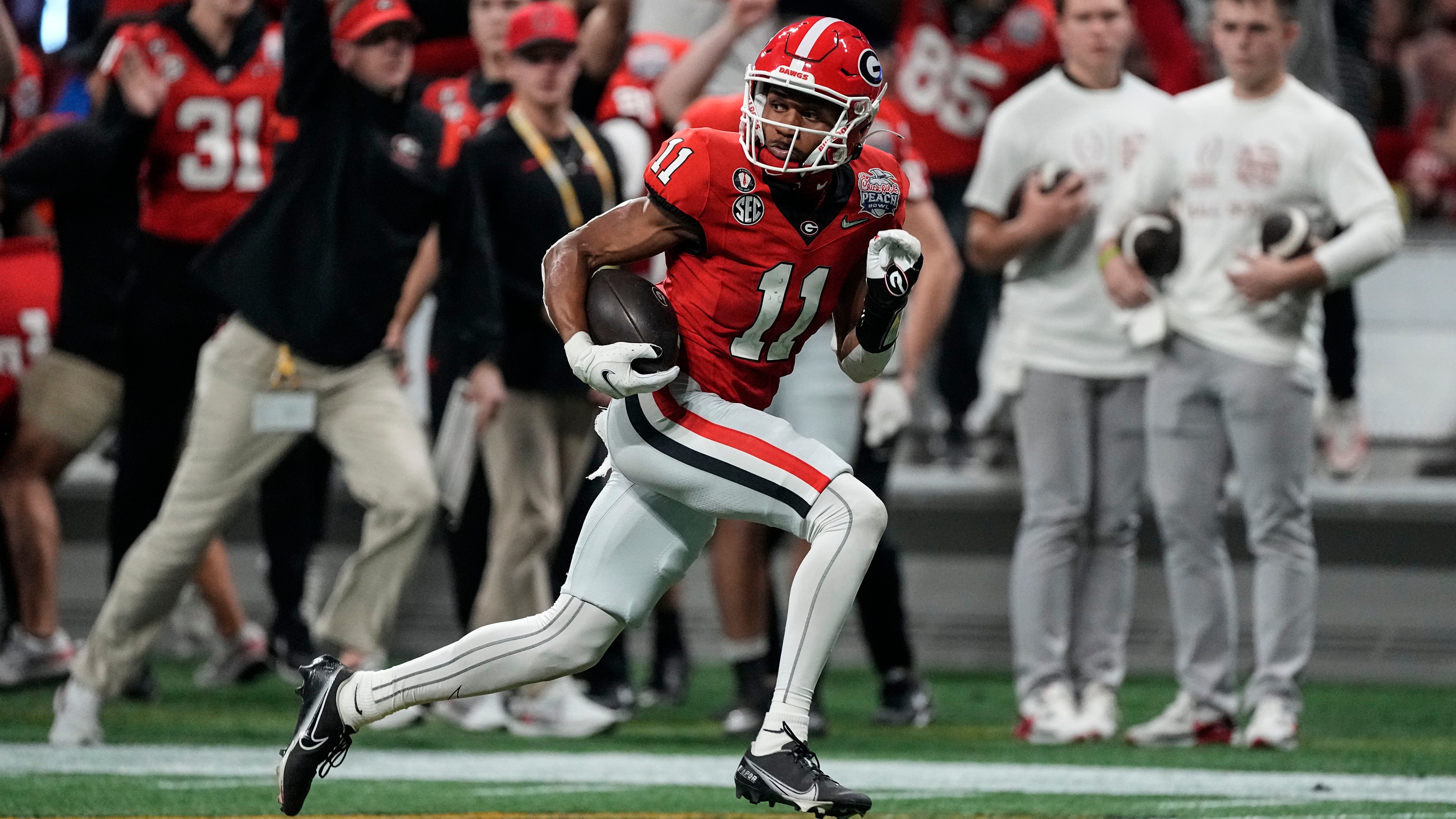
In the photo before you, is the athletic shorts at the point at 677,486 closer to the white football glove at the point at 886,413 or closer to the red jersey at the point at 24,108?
the white football glove at the point at 886,413

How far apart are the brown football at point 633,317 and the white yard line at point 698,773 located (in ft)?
5.09

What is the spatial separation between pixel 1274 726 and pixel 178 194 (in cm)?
404

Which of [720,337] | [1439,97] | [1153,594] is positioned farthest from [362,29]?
[1439,97]

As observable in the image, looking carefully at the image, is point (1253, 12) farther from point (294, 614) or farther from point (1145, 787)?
point (294, 614)

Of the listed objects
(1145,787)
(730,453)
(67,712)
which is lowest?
(67,712)

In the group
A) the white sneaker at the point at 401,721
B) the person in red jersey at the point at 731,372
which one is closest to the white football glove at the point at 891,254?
the person in red jersey at the point at 731,372

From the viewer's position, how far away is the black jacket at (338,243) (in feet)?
19.8

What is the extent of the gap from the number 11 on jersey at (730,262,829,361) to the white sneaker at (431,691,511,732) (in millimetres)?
2532

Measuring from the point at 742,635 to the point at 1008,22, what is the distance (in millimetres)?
3459

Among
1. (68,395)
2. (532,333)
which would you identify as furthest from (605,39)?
(68,395)

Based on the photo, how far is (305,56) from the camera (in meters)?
5.89

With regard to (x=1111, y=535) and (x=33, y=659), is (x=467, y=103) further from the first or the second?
(x=1111, y=535)

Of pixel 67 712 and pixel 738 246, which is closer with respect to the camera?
pixel 738 246

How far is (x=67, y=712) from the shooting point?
5789mm
